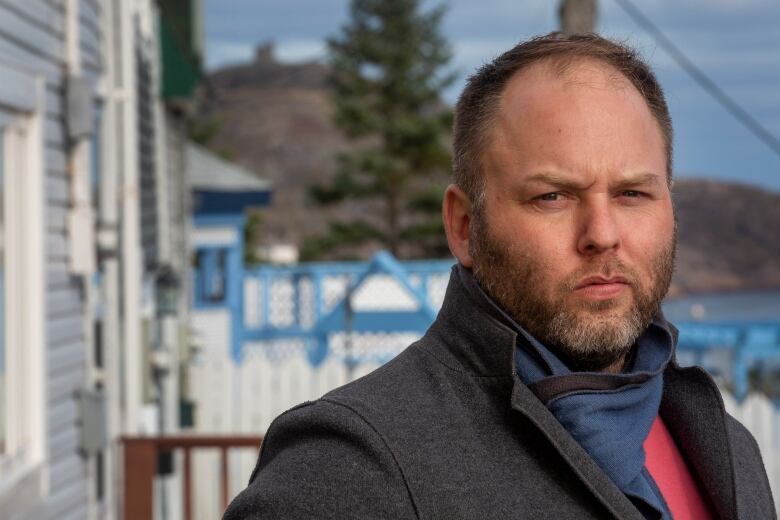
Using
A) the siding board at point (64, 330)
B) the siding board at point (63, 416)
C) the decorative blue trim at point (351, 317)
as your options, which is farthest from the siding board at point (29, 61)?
the decorative blue trim at point (351, 317)

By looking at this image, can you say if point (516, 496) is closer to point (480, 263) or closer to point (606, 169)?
point (480, 263)

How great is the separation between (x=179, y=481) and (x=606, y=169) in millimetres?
9298

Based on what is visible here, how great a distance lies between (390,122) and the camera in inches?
1455

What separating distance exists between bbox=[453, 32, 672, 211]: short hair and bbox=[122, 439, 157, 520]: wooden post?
5.25m

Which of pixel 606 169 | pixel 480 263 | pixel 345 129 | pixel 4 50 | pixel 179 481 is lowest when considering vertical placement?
pixel 179 481

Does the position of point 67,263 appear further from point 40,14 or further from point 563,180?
point 563,180

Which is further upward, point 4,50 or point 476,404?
point 4,50

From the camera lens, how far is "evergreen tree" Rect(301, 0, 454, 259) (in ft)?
121

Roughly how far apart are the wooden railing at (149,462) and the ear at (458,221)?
16.3 ft

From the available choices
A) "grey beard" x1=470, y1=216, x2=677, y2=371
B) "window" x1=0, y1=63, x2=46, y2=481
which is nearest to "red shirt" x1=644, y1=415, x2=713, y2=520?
"grey beard" x1=470, y1=216, x2=677, y2=371

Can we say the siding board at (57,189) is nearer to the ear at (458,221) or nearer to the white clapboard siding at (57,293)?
the white clapboard siding at (57,293)

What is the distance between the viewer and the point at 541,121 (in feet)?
5.13

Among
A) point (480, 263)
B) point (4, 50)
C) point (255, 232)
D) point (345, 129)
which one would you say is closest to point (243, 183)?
point (4, 50)


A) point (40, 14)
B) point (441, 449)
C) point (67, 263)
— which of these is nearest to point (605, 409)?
point (441, 449)
